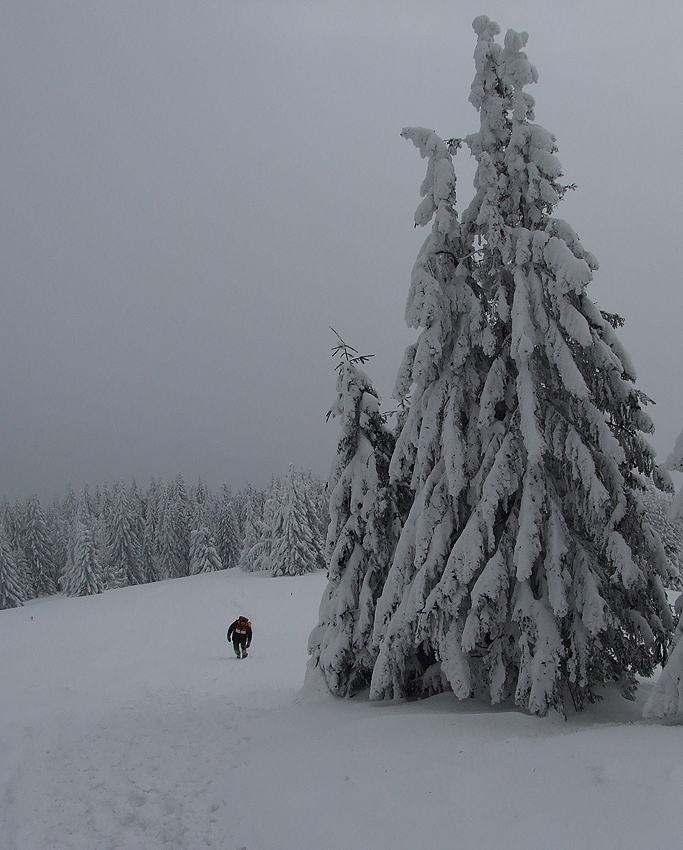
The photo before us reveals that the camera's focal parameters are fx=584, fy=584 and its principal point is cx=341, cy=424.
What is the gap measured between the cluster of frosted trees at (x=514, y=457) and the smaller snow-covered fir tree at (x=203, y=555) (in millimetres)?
64688

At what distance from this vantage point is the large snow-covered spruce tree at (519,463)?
8922 mm

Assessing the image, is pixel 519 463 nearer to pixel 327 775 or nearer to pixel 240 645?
pixel 327 775

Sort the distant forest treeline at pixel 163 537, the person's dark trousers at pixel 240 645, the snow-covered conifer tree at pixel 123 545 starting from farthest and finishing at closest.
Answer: the snow-covered conifer tree at pixel 123 545, the distant forest treeline at pixel 163 537, the person's dark trousers at pixel 240 645

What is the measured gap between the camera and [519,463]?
9.38 m

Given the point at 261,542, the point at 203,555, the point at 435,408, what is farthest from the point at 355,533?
the point at 203,555

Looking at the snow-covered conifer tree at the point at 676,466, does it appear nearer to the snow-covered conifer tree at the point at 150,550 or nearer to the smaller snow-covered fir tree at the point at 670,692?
the smaller snow-covered fir tree at the point at 670,692

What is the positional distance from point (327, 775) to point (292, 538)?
169 feet

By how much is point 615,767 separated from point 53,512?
126210mm

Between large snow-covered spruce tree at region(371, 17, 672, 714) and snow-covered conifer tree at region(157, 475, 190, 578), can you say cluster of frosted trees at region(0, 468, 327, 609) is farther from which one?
large snow-covered spruce tree at region(371, 17, 672, 714)

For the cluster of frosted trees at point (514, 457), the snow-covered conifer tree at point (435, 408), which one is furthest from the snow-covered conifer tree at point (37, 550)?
the snow-covered conifer tree at point (435, 408)

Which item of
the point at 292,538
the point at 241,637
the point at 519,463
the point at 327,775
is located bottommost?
the point at 241,637

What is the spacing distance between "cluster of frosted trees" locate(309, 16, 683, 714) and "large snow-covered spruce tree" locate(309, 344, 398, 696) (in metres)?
0.58

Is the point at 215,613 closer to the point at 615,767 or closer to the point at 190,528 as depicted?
the point at 615,767

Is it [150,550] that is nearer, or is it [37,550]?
[37,550]
